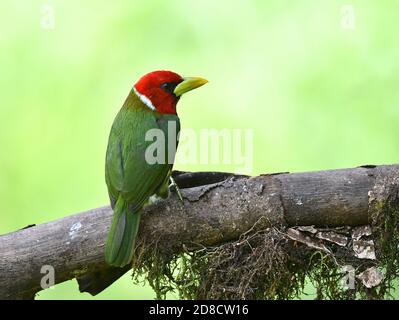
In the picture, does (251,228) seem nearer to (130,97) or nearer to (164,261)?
(164,261)

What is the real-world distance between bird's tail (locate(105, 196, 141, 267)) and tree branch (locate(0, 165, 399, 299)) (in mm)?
84

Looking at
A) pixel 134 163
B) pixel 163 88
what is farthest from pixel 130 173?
pixel 163 88

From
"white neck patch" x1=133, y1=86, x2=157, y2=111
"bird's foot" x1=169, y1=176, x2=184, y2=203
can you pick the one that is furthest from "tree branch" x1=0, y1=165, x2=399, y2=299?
"white neck patch" x1=133, y1=86, x2=157, y2=111

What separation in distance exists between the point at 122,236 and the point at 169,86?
0.86m

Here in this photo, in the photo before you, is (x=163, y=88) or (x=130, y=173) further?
(x=163, y=88)

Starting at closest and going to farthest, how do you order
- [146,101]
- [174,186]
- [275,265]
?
[275,265], [174,186], [146,101]

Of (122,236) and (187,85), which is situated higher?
(187,85)

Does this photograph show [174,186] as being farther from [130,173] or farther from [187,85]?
[187,85]

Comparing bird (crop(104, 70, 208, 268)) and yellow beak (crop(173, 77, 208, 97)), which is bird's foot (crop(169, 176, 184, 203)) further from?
yellow beak (crop(173, 77, 208, 97))

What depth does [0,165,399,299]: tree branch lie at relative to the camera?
3.49 meters

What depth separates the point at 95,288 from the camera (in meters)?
3.68

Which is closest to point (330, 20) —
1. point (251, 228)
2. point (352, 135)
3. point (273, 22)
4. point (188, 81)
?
point (273, 22)

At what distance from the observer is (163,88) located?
397cm
